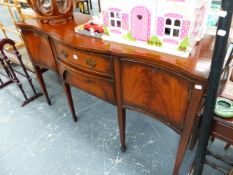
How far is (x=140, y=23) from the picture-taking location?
91cm

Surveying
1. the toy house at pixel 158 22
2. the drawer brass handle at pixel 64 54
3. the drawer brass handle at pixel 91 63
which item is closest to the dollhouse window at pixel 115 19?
the toy house at pixel 158 22

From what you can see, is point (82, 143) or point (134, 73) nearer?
point (134, 73)

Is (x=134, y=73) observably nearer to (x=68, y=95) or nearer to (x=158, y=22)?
(x=158, y=22)

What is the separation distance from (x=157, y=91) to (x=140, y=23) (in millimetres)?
338

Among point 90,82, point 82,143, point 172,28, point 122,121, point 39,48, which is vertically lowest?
point 82,143

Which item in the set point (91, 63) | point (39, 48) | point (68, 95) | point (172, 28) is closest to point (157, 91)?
point (172, 28)

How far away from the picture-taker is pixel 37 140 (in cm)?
159

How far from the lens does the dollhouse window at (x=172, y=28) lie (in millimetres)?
825

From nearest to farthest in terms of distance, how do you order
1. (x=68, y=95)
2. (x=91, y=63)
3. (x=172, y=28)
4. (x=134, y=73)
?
1. (x=172, y=28)
2. (x=134, y=73)
3. (x=91, y=63)
4. (x=68, y=95)

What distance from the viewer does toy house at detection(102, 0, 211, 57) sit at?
79 centimetres

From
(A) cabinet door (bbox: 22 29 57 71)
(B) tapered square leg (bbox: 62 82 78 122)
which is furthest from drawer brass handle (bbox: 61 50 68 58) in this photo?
(B) tapered square leg (bbox: 62 82 78 122)

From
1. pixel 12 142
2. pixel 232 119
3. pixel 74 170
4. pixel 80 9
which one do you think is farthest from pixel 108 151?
pixel 80 9

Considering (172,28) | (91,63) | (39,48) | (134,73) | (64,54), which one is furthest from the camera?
(39,48)

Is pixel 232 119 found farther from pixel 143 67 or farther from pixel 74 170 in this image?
pixel 74 170
